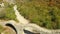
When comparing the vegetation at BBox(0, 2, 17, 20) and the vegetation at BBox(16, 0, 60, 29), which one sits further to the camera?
the vegetation at BBox(0, 2, 17, 20)

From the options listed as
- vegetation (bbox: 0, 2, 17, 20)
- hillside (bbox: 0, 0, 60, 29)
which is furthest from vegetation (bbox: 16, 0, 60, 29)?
vegetation (bbox: 0, 2, 17, 20)

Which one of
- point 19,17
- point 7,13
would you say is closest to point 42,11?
point 19,17

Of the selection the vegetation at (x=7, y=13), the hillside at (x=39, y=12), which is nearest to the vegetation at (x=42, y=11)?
the hillside at (x=39, y=12)

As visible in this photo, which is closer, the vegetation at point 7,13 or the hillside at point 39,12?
the hillside at point 39,12

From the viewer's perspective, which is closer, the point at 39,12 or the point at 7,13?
the point at 39,12

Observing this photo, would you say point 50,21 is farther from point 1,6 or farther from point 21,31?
point 1,6

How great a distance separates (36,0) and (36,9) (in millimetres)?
133

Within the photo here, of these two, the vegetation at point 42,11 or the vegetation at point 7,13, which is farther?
the vegetation at point 7,13

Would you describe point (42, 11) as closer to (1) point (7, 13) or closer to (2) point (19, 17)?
(2) point (19, 17)

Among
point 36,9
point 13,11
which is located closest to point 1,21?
point 13,11

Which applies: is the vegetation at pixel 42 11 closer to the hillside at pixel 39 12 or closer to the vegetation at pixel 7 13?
the hillside at pixel 39 12

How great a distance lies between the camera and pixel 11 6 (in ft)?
9.14

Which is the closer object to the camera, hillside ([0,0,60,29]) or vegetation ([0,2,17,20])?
hillside ([0,0,60,29])

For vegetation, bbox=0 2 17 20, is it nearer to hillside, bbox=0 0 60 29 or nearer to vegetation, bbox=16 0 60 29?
hillside, bbox=0 0 60 29
